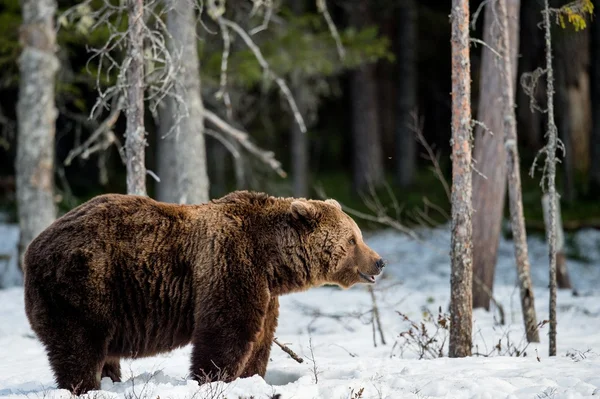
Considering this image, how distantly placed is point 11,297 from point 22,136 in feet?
8.99

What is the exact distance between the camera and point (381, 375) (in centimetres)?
667

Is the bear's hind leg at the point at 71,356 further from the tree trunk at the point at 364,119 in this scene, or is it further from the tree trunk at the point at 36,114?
the tree trunk at the point at 364,119

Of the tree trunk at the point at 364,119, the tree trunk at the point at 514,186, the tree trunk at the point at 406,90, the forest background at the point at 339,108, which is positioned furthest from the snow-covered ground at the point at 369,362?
the tree trunk at the point at 406,90

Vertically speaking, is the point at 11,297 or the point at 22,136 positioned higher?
the point at 22,136

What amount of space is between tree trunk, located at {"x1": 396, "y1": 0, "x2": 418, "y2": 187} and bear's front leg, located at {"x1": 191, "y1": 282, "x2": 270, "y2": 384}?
18.4m

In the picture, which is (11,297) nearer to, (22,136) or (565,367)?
(22,136)

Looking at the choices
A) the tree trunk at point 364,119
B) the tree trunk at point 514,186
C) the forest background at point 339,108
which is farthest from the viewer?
the tree trunk at point 364,119

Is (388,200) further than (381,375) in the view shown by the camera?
Yes

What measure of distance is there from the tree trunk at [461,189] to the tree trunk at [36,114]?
26.0 feet

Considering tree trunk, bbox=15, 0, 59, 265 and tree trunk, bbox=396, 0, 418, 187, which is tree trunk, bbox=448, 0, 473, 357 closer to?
tree trunk, bbox=15, 0, 59, 265

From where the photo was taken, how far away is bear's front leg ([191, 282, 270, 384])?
6230mm

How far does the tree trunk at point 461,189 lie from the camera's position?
7.59 metres

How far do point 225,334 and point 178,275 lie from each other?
2.12 ft

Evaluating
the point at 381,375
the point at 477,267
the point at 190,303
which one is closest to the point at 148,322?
the point at 190,303
